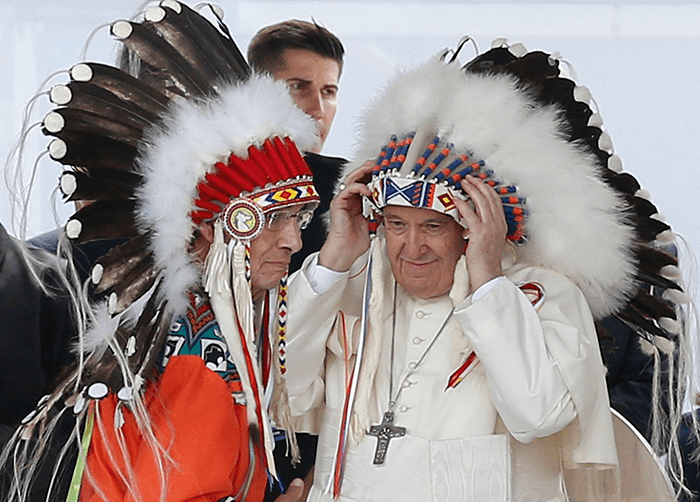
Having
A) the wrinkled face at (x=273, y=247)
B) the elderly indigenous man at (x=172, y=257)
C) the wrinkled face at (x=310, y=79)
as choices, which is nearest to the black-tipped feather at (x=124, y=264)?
the elderly indigenous man at (x=172, y=257)

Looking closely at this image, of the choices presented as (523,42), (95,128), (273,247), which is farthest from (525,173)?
(523,42)

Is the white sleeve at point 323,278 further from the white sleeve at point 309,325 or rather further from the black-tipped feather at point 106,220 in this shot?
the black-tipped feather at point 106,220

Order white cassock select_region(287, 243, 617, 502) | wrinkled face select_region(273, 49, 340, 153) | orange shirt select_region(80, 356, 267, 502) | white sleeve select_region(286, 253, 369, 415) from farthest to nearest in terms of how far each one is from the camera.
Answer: wrinkled face select_region(273, 49, 340, 153), white sleeve select_region(286, 253, 369, 415), white cassock select_region(287, 243, 617, 502), orange shirt select_region(80, 356, 267, 502)

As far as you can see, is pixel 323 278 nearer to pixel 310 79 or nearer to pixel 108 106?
pixel 108 106

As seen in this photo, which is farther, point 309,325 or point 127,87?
point 309,325

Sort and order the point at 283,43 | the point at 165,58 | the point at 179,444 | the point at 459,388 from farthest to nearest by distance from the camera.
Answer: the point at 283,43 < the point at 459,388 < the point at 165,58 < the point at 179,444

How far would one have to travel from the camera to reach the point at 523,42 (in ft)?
12.4

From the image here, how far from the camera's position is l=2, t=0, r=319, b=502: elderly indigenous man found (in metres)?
2.13

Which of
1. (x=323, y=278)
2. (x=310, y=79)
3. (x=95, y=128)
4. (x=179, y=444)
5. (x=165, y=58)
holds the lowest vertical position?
(x=179, y=444)

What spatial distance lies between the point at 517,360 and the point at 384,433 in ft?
1.16

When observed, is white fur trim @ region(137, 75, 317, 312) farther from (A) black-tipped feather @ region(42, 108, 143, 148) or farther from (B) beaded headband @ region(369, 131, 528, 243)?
(B) beaded headband @ region(369, 131, 528, 243)

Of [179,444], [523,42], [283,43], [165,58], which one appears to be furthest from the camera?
[523,42]

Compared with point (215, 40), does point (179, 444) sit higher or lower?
lower

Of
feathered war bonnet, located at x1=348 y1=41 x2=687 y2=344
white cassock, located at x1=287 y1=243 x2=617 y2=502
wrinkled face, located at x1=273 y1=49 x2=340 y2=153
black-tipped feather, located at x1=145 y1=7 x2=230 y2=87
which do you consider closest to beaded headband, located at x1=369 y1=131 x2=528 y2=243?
feathered war bonnet, located at x1=348 y1=41 x2=687 y2=344
